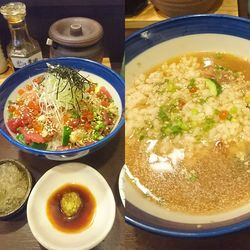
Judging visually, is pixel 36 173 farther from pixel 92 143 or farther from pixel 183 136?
pixel 183 136

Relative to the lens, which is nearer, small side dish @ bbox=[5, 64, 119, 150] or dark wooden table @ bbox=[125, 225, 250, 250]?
dark wooden table @ bbox=[125, 225, 250, 250]

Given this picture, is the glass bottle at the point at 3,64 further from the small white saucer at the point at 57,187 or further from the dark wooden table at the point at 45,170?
the small white saucer at the point at 57,187

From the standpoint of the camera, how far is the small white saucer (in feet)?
2.97

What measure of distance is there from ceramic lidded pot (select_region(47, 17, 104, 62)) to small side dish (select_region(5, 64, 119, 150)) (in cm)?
10

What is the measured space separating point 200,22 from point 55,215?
2.44 feet

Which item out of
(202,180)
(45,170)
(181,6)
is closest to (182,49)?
(181,6)

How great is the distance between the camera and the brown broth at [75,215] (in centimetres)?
94

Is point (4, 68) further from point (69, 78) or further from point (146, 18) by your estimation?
point (146, 18)

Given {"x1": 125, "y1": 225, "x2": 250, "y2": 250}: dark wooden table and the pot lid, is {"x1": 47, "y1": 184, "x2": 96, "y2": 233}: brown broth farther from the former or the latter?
the pot lid

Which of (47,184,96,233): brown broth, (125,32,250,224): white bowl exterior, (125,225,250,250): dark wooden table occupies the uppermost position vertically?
(125,32,250,224): white bowl exterior

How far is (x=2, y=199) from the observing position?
3.25ft

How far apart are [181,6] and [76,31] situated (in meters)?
0.36

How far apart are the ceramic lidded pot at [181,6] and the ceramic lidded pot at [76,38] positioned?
241 mm

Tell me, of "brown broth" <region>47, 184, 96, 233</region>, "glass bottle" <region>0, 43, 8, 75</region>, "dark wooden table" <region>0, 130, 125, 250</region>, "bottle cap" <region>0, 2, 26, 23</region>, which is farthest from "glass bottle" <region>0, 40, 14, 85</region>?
"brown broth" <region>47, 184, 96, 233</region>
